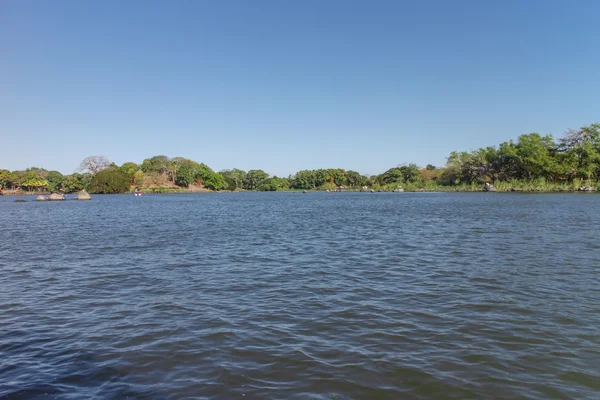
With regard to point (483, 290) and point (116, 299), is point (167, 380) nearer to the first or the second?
point (116, 299)

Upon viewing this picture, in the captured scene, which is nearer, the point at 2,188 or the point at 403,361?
the point at 403,361

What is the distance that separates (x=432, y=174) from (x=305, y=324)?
509 ft

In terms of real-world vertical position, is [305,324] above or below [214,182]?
below

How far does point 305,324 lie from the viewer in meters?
7.96

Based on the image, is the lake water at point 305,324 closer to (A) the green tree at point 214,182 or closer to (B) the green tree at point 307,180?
(A) the green tree at point 214,182

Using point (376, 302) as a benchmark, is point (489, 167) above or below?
above

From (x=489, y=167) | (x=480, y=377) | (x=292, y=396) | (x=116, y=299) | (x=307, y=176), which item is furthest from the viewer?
(x=307, y=176)

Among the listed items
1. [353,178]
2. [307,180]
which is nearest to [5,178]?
[307,180]

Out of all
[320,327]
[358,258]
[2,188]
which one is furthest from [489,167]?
[2,188]

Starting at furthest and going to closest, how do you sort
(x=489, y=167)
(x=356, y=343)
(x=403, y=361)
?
1. (x=489, y=167)
2. (x=356, y=343)
3. (x=403, y=361)

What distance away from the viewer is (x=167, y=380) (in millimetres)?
5676

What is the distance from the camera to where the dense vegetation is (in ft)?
290

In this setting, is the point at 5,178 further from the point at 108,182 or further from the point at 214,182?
the point at 214,182

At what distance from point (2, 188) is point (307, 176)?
130227 millimetres
